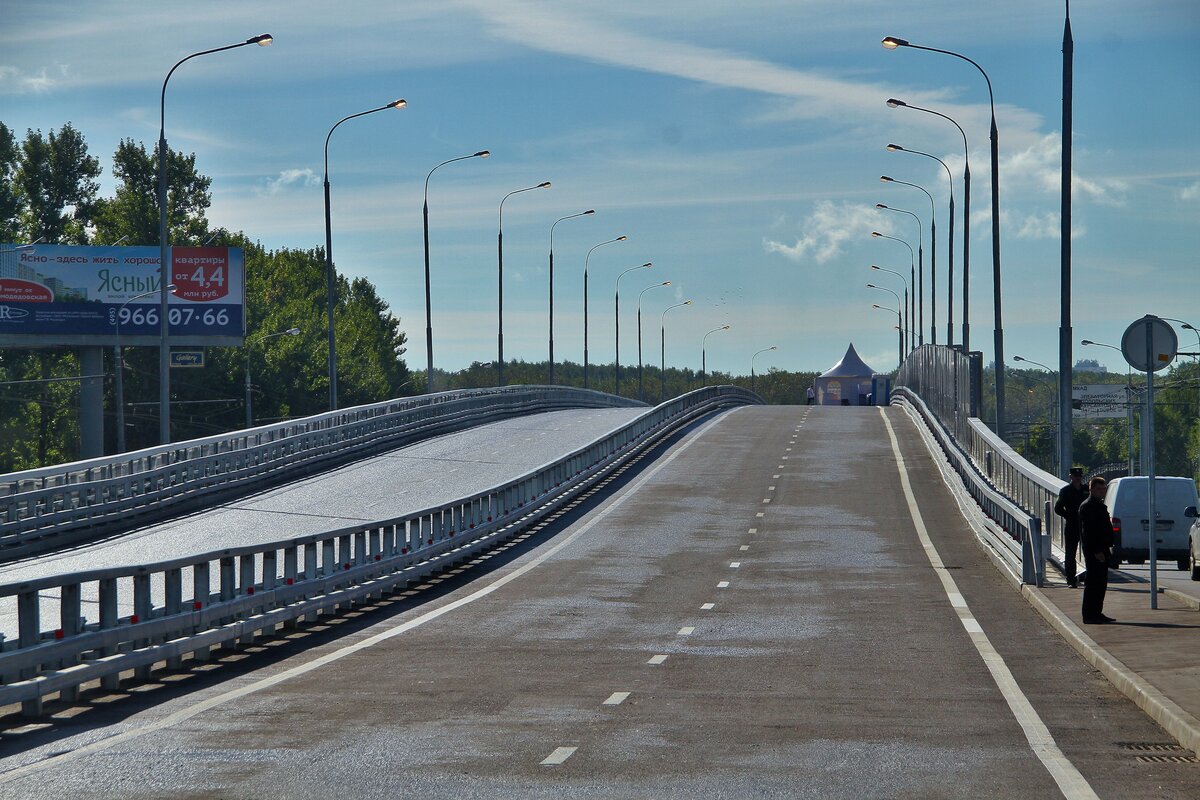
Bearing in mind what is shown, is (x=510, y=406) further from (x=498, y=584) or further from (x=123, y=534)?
(x=498, y=584)

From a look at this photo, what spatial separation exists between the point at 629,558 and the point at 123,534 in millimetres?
11843

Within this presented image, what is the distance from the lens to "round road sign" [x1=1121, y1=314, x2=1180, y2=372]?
17.7 meters

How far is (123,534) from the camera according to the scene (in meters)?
32.8

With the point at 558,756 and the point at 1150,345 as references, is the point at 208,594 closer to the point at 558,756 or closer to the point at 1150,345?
the point at 558,756

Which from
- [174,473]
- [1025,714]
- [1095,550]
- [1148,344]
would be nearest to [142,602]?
[1025,714]

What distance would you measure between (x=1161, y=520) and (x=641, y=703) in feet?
73.0

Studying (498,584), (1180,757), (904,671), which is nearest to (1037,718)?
(1180,757)

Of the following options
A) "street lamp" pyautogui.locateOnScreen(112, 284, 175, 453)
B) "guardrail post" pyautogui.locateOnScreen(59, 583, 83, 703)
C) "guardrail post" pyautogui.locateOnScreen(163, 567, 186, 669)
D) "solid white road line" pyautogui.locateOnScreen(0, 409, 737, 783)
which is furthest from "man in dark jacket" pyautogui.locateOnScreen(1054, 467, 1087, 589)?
"street lamp" pyautogui.locateOnScreen(112, 284, 175, 453)

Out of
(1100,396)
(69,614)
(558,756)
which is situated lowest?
(558,756)

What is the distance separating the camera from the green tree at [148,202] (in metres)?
121

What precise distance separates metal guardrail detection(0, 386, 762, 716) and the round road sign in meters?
9.09

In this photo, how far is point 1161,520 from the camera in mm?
31594

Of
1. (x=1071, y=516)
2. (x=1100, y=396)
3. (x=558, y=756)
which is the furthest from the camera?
(x=1100, y=396)

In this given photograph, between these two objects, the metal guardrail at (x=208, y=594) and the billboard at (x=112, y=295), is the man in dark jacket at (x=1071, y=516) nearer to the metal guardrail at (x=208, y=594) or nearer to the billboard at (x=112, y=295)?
the metal guardrail at (x=208, y=594)
